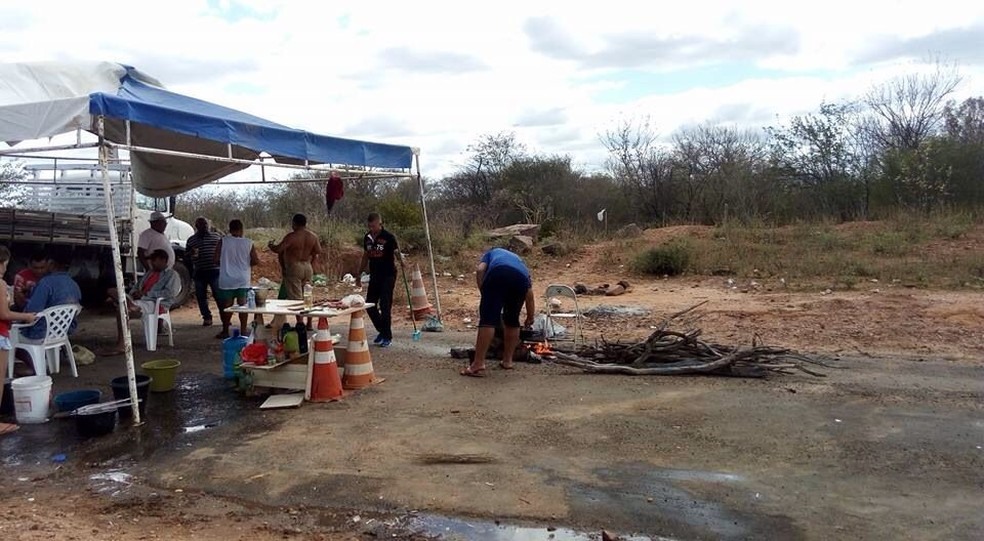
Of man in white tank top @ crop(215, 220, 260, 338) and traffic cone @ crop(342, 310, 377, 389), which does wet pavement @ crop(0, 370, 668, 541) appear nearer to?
traffic cone @ crop(342, 310, 377, 389)

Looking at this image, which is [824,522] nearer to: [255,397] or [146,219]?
[255,397]

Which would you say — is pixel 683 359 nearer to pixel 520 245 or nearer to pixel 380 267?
pixel 380 267

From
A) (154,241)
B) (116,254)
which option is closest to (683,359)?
(116,254)

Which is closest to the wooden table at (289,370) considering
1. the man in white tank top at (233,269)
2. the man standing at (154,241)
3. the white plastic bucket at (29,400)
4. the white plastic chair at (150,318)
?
the white plastic bucket at (29,400)

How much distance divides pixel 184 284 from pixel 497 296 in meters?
7.81

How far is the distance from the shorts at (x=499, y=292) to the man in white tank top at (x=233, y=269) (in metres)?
3.69

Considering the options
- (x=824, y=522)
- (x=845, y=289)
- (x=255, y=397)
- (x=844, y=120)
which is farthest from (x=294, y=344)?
(x=844, y=120)

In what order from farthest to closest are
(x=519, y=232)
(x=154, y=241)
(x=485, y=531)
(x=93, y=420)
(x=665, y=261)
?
(x=519, y=232), (x=665, y=261), (x=154, y=241), (x=93, y=420), (x=485, y=531)

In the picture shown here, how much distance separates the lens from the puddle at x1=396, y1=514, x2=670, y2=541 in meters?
4.15

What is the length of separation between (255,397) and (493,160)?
78.8 feet

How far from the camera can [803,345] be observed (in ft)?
29.9

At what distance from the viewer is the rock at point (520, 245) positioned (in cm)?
1877

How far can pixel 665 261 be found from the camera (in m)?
15.8

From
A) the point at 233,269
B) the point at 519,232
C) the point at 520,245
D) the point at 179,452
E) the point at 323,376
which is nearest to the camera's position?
the point at 179,452
